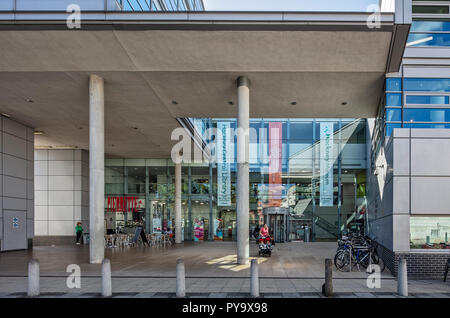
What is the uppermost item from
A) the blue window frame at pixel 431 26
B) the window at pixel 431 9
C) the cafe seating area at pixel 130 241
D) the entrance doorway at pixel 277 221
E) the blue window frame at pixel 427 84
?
the window at pixel 431 9

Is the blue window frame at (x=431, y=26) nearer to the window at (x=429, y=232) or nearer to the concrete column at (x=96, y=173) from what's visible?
the window at (x=429, y=232)

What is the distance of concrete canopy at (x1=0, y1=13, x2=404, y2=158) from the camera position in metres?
10.5

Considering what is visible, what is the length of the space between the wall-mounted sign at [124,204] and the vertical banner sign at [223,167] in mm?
6874

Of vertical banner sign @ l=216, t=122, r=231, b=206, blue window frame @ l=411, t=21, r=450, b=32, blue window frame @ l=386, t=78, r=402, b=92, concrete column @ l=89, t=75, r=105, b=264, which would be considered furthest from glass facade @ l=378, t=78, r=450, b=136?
vertical banner sign @ l=216, t=122, r=231, b=206

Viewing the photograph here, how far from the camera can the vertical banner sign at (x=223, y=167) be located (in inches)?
995

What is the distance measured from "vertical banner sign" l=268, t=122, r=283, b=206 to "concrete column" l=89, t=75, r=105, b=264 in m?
14.8

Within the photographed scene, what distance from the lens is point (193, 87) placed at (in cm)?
1400

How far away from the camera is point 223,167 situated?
83.9ft

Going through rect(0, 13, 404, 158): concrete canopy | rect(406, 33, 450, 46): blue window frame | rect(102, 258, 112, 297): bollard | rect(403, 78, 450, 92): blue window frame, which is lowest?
rect(102, 258, 112, 297): bollard

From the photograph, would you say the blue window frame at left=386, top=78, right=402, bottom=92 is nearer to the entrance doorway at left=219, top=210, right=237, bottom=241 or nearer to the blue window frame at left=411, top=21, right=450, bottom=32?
the blue window frame at left=411, top=21, right=450, bottom=32

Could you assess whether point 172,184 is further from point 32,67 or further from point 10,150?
point 32,67

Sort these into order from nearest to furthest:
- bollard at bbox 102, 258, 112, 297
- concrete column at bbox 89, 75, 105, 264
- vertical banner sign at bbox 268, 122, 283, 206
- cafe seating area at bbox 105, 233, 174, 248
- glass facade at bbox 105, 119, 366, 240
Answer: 1. bollard at bbox 102, 258, 112, 297
2. concrete column at bbox 89, 75, 105, 264
3. cafe seating area at bbox 105, 233, 174, 248
4. glass facade at bbox 105, 119, 366, 240
5. vertical banner sign at bbox 268, 122, 283, 206

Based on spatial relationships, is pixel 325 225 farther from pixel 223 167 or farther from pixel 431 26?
pixel 431 26

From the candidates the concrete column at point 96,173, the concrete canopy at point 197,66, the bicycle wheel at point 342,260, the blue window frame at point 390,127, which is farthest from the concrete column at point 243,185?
the concrete column at point 96,173
